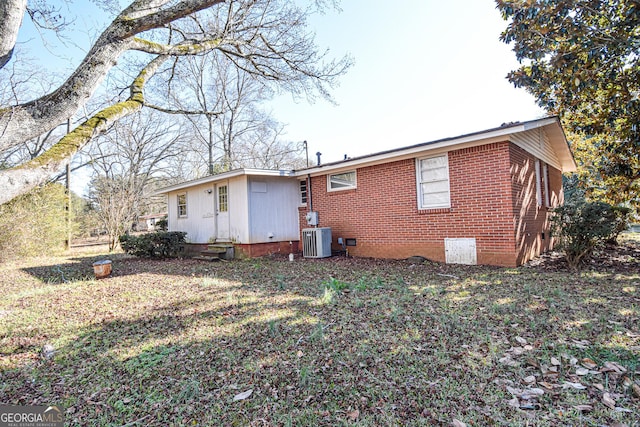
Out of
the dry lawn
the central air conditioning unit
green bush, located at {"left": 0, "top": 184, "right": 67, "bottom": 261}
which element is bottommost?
the dry lawn

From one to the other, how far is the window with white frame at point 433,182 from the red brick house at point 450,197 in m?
0.02

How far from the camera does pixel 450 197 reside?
25.3 ft

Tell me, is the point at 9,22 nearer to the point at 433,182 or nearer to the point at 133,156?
the point at 433,182

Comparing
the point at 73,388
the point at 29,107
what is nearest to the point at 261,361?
the point at 73,388

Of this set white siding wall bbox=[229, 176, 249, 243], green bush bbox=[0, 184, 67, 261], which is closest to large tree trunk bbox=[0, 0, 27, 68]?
white siding wall bbox=[229, 176, 249, 243]

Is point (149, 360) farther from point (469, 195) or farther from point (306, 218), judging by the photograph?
point (306, 218)

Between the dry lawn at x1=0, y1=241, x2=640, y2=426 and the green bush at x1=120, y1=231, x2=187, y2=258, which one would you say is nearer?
the dry lawn at x1=0, y1=241, x2=640, y2=426

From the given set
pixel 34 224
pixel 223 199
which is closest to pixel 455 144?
pixel 223 199

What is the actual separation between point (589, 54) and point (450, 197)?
3.64 meters

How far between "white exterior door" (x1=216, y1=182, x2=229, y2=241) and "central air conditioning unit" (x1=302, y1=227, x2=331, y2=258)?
302 centimetres

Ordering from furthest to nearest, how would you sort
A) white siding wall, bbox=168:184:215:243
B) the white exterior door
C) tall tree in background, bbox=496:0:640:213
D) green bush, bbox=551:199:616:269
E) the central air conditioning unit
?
white siding wall, bbox=168:184:215:243, the white exterior door, the central air conditioning unit, green bush, bbox=551:199:616:269, tall tree in background, bbox=496:0:640:213

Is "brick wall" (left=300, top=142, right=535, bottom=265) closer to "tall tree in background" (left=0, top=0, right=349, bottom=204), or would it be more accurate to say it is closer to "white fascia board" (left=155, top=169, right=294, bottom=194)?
"white fascia board" (left=155, top=169, right=294, bottom=194)

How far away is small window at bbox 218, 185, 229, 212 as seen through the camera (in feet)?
36.8

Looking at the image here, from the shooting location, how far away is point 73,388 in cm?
263
